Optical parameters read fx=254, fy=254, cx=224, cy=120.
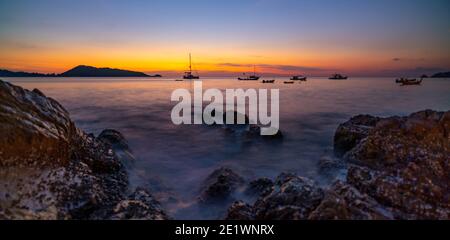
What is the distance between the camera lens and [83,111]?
18297 mm

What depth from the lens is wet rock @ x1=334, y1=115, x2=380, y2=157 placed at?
25.3ft

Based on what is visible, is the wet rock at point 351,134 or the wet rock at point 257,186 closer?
the wet rock at point 257,186

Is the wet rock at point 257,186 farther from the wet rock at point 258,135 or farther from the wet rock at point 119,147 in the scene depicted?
the wet rock at point 258,135

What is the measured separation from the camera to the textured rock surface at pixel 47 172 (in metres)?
3.53

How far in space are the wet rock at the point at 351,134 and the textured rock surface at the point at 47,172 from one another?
6.21 meters

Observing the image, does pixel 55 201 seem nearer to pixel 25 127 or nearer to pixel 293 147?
pixel 25 127

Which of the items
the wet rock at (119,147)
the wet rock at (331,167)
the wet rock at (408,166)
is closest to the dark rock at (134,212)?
the wet rock at (408,166)

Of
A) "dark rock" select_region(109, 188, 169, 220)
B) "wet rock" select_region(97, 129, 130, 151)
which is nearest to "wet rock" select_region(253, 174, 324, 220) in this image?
"dark rock" select_region(109, 188, 169, 220)

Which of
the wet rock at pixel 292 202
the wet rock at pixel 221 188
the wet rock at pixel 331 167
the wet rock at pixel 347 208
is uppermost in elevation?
the wet rock at pixel 347 208

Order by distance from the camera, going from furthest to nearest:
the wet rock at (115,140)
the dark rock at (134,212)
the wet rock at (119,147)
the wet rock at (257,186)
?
the wet rock at (115,140) → the wet rock at (119,147) → the wet rock at (257,186) → the dark rock at (134,212)

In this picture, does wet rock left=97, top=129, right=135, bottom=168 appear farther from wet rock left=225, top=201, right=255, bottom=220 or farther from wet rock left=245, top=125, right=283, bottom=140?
wet rock left=245, top=125, right=283, bottom=140

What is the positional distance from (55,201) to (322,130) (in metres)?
12.0

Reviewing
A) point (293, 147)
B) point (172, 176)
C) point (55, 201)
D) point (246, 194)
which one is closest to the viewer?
point (55, 201)
